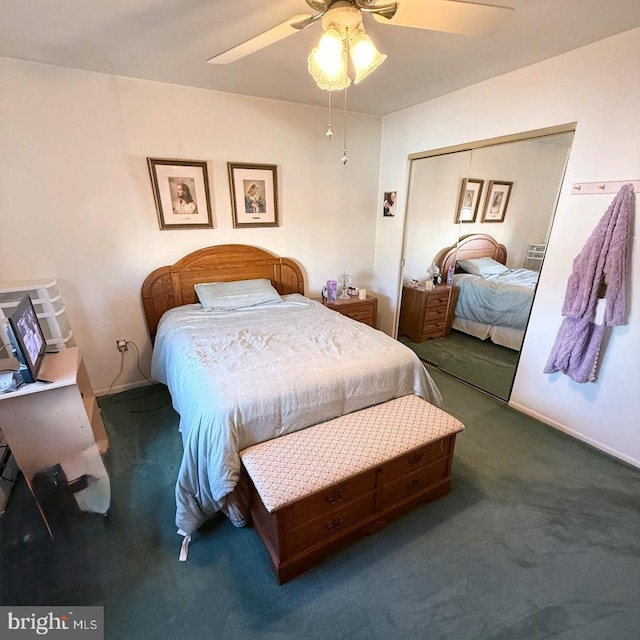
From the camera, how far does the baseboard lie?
2.05 metres

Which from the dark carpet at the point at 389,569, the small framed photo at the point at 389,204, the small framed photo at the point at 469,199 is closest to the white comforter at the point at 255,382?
the dark carpet at the point at 389,569

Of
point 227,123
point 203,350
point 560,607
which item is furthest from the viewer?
point 227,123

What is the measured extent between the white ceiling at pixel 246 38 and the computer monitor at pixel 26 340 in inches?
56.6

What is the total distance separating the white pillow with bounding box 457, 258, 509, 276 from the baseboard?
3.62 feet

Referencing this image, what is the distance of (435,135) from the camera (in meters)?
2.86

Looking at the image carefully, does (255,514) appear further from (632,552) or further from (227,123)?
(227,123)

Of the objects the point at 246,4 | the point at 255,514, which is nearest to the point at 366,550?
the point at 255,514

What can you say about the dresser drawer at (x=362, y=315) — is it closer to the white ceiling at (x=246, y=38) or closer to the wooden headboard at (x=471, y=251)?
the wooden headboard at (x=471, y=251)

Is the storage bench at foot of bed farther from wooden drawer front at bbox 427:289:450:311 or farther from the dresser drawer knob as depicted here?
wooden drawer front at bbox 427:289:450:311

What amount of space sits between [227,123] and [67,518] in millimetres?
2927

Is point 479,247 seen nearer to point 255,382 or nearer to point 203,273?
point 255,382

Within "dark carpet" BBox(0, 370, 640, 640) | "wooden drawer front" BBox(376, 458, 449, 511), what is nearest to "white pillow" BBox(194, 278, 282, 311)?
"dark carpet" BBox(0, 370, 640, 640)

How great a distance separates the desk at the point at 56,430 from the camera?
63.2 inches

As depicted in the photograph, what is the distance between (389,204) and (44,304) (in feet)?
10.4
